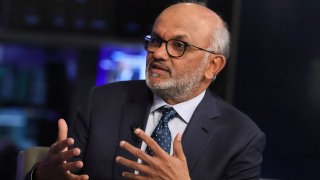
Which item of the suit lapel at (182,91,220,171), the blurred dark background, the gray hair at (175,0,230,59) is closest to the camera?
the suit lapel at (182,91,220,171)

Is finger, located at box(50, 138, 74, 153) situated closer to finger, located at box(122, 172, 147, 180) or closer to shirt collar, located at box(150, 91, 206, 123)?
finger, located at box(122, 172, 147, 180)

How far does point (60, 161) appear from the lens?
194cm

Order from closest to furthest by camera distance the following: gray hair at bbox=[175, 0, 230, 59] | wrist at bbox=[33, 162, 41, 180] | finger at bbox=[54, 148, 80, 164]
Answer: finger at bbox=[54, 148, 80, 164] → wrist at bbox=[33, 162, 41, 180] → gray hair at bbox=[175, 0, 230, 59]

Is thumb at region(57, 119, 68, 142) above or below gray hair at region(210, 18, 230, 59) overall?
below

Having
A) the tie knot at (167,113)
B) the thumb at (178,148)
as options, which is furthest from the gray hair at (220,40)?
the thumb at (178,148)

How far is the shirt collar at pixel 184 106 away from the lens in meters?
2.29

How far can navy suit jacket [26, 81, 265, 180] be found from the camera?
2197mm

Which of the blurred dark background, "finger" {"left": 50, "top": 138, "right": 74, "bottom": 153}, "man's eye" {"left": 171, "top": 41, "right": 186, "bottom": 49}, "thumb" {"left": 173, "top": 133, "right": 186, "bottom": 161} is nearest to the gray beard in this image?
"man's eye" {"left": 171, "top": 41, "right": 186, "bottom": 49}

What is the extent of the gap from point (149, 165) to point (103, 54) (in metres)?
2.06

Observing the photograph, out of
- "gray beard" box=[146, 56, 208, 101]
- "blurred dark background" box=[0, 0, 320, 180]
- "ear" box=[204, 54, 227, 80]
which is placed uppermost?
"ear" box=[204, 54, 227, 80]

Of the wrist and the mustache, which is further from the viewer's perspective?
the mustache

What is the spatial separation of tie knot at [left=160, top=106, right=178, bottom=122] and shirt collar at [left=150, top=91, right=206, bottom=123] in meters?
0.02

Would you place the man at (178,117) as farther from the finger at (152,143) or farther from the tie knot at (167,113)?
the finger at (152,143)

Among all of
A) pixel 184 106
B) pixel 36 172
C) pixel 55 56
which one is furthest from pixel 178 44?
pixel 55 56
